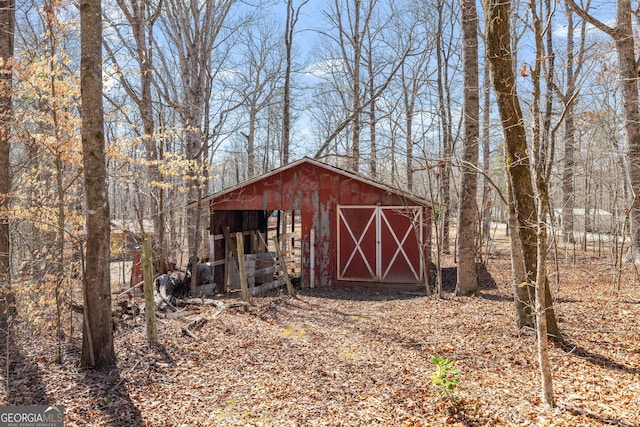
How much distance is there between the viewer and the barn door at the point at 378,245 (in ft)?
39.0

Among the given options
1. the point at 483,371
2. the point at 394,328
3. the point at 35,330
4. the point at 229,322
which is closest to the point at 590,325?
the point at 483,371

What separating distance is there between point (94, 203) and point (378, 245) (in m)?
8.40

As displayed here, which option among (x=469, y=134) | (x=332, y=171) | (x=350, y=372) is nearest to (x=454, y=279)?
(x=332, y=171)

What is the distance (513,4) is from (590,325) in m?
4.73

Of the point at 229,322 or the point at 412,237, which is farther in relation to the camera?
the point at 412,237

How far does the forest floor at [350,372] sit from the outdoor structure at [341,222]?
4092mm

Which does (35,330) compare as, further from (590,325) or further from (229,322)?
(590,325)

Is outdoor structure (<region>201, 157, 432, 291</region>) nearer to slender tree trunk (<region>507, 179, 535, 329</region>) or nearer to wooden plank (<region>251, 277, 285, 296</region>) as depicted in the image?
wooden plank (<region>251, 277, 285, 296</region>)

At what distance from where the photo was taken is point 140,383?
4781 mm

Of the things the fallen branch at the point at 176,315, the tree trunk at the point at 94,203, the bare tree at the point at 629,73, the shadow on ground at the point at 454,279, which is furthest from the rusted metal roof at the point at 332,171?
the tree trunk at the point at 94,203

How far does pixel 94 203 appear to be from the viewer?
496 cm

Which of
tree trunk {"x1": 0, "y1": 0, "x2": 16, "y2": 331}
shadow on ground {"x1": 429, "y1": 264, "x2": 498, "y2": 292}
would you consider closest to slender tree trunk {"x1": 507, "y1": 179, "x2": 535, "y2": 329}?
shadow on ground {"x1": 429, "y1": 264, "x2": 498, "y2": 292}

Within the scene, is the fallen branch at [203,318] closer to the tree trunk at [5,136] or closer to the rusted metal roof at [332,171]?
the tree trunk at [5,136]

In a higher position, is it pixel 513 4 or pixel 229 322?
pixel 513 4
